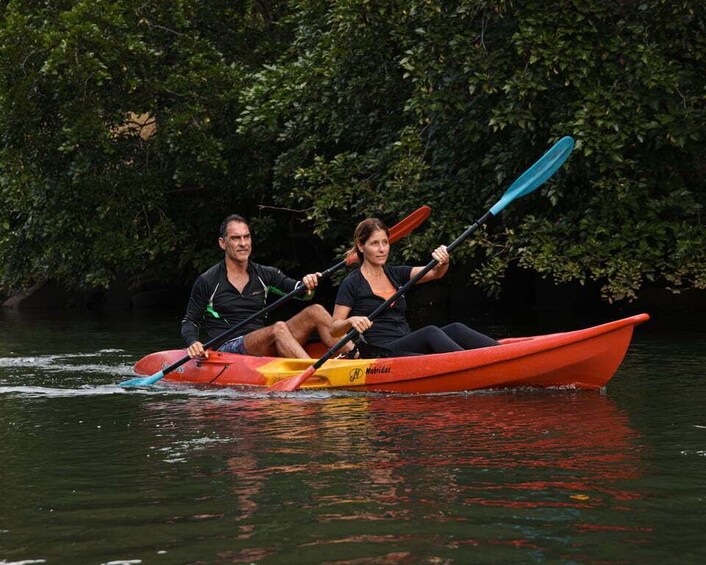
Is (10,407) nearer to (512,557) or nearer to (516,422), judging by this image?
(516,422)

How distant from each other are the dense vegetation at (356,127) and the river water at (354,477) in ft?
11.8

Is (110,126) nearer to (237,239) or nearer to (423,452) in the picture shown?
(237,239)

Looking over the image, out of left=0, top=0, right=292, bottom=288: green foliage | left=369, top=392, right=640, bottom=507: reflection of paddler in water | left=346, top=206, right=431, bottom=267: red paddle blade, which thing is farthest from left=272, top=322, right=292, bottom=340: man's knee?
left=0, top=0, right=292, bottom=288: green foliage

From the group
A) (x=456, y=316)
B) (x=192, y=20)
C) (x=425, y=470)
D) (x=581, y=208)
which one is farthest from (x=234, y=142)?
(x=425, y=470)

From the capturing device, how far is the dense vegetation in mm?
11727

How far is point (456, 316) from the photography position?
19.2 meters

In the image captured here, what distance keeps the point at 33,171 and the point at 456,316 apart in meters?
6.82

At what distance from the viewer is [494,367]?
313 inches

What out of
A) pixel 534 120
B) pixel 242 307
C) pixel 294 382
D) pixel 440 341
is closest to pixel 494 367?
pixel 440 341

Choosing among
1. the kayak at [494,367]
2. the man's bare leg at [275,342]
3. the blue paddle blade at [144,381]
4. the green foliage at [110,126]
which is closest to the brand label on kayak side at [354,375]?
the kayak at [494,367]

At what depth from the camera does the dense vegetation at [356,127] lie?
462 inches

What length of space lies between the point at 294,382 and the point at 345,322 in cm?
54

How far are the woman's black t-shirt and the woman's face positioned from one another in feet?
0.70

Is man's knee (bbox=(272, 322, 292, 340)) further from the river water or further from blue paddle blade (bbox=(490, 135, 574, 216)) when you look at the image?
blue paddle blade (bbox=(490, 135, 574, 216))
